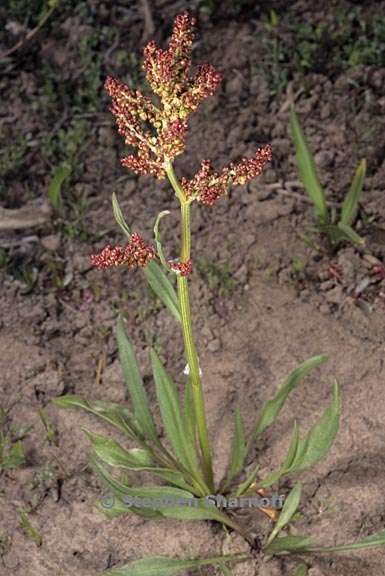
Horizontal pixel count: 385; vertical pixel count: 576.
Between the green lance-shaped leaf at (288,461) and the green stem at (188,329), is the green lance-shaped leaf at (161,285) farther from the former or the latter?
the green lance-shaped leaf at (288,461)

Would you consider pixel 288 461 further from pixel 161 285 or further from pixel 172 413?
pixel 161 285

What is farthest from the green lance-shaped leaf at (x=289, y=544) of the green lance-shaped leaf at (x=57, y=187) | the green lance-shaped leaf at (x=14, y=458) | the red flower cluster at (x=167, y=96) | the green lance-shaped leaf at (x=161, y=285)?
the green lance-shaped leaf at (x=57, y=187)

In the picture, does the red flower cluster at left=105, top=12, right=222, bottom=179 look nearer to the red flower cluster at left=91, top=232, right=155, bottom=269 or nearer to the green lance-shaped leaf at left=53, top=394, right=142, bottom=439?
the red flower cluster at left=91, top=232, right=155, bottom=269

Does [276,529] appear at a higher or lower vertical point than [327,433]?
lower

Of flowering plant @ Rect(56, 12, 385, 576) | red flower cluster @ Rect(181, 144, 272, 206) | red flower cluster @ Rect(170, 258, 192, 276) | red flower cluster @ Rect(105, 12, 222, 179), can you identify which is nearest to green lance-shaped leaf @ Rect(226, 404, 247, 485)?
flowering plant @ Rect(56, 12, 385, 576)

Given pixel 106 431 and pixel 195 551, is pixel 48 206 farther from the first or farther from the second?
pixel 195 551

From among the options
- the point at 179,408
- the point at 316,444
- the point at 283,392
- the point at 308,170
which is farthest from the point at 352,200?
the point at 179,408

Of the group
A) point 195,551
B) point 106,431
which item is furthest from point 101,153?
point 195,551
